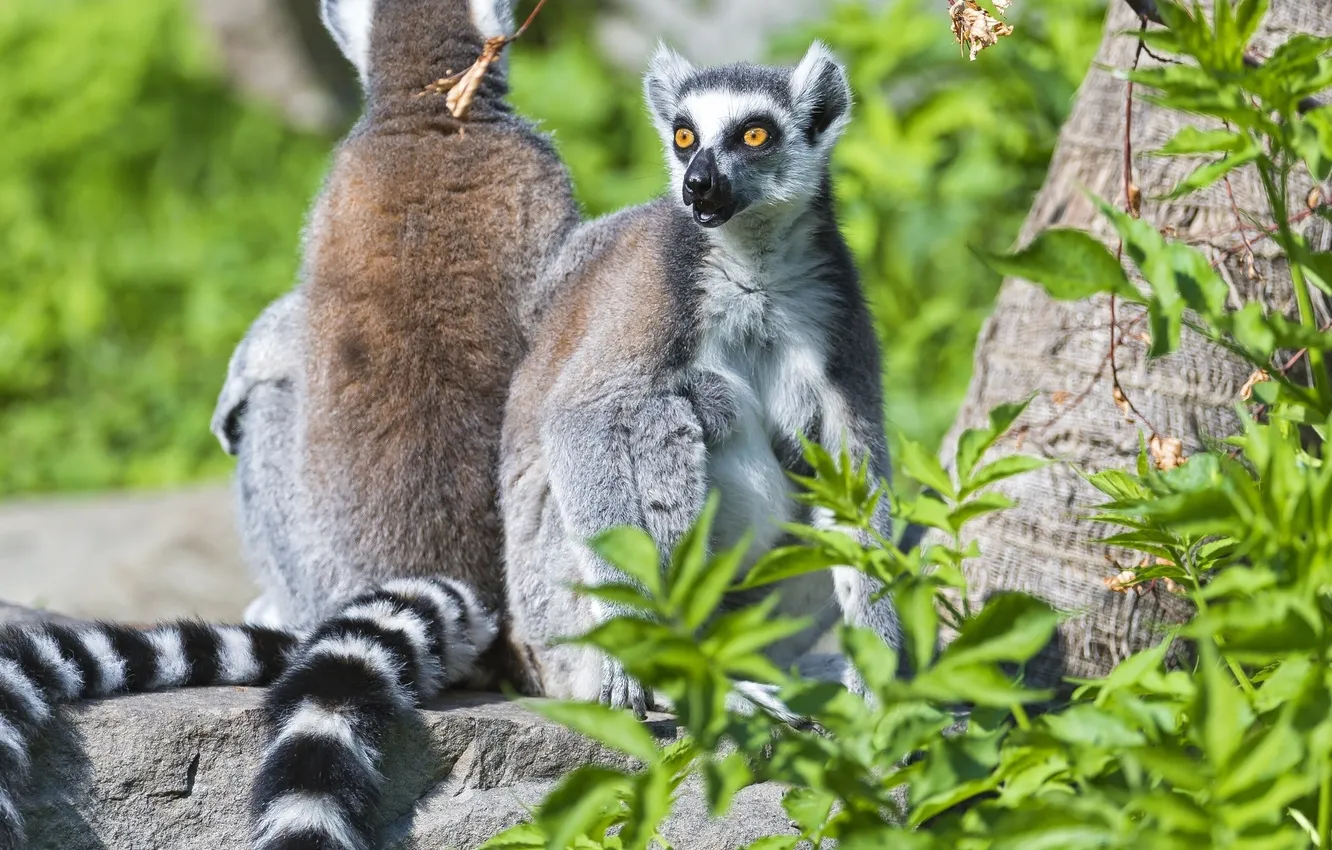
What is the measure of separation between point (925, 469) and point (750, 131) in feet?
5.04

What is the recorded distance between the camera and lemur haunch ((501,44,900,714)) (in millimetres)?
3369

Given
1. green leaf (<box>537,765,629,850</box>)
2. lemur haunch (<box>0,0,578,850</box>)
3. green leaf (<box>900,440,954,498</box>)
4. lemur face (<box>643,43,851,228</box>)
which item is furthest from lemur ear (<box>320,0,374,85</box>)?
green leaf (<box>537,765,629,850</box>)

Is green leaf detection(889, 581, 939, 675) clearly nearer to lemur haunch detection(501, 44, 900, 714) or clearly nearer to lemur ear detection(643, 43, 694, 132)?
lemur haunch detection(501, 44, 900, 714)

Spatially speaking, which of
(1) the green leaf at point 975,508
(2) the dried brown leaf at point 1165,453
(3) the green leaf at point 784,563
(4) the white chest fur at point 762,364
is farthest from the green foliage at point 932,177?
(3) the green leaf at point 784,563

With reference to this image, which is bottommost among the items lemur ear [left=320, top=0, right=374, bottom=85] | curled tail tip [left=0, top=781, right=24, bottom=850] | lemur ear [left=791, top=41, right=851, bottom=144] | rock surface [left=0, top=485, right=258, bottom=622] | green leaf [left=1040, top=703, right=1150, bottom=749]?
rock surface [left=0, top=485, right=258, bottom=622]

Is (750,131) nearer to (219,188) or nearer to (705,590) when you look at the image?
(705,590)

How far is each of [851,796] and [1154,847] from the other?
424mm

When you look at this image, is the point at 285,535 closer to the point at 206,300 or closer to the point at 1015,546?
the point at 1015,546

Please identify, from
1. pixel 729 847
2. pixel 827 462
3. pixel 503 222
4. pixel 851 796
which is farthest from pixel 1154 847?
pixel 503 222

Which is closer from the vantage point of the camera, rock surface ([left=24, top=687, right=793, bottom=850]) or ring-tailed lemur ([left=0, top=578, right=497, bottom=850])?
ring-tailed lemur ([left=0, top=578, right=497, bottom=850])

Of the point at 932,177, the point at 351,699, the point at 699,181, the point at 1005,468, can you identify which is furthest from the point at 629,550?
the point at 932,177

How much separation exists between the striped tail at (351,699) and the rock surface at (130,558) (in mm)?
2734

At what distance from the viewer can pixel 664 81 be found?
12.5 feet

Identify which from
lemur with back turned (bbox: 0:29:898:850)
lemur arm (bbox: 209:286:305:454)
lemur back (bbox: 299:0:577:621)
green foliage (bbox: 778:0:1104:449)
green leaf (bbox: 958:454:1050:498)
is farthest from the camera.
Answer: green foliage (bbox: 778:0:1104:449)
